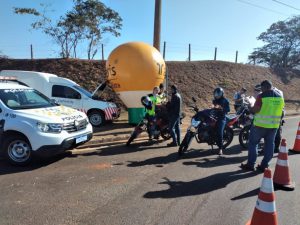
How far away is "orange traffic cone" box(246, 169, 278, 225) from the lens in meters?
3.87

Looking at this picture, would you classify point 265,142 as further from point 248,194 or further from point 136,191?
point 136,191

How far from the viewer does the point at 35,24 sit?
2289 centimetres

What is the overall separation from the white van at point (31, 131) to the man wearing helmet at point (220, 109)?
333cm

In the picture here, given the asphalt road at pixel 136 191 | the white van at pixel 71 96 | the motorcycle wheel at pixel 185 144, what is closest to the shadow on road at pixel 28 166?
the asphalt road at pixel 136 191

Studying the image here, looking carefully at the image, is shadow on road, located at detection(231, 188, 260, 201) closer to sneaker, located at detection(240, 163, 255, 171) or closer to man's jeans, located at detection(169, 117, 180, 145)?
sneaker, located at detection(240, 163, 255, 171)

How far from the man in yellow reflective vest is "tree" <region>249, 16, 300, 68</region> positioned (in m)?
37.4

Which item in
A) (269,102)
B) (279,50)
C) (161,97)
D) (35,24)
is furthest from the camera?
(279,50)

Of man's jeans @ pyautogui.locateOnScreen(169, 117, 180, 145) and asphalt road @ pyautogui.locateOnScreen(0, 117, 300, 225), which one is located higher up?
man's jeans @ pyautogui.locateOnScreen(169, 117, 180, 145)

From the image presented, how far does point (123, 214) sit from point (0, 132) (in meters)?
3.85

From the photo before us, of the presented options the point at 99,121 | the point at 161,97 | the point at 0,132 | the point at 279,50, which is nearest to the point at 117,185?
the point at 0,132

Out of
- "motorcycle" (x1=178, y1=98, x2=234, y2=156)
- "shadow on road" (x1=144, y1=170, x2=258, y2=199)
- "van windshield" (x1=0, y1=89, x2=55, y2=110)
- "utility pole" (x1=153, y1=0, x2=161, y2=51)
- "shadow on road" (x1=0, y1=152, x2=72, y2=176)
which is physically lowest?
"shadow on road" (x1=0, y1=152, x2=72, y2=176)

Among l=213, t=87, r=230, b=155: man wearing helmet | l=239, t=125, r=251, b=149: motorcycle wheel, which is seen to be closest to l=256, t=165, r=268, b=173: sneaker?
l=213, t=87, r=230, b=155: man wearing helmet

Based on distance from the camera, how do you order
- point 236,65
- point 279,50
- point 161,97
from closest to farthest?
1. point 161,97
2. point 236,65
3. point 279,50

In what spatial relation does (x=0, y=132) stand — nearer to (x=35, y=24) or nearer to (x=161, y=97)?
(x=161, y=97)
